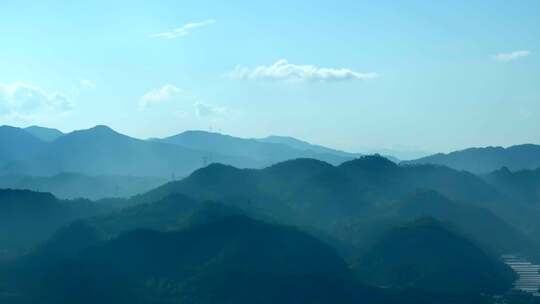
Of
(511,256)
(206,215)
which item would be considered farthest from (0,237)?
(511,256)

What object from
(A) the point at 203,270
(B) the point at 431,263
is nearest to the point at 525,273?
(B) the point at 431,263

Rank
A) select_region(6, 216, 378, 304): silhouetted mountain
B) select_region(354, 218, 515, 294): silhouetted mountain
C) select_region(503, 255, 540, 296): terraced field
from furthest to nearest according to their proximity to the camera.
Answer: select_region(503, 255, 540, 296): terraced field → select_region(354, 218, 515, 294): silhouetted mountain → select_region(6, 216, 378, 304): silhouetted mountain

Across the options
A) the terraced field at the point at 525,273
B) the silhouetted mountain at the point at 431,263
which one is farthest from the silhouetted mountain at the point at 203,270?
the terraced field at the point at 525,273

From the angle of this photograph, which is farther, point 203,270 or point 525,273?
point 525,273

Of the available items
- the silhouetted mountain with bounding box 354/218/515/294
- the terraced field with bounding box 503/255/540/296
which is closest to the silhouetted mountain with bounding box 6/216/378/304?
the silhouetted mountain with bounding box 354/218/515/294

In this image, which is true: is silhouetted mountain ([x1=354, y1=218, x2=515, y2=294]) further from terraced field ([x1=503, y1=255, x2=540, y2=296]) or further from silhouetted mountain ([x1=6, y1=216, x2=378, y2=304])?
silhouetted mountain ([x1=6, y1=216, x2=378, y2=304])

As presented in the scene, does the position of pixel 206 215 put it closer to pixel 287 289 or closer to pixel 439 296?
pixel 287 289

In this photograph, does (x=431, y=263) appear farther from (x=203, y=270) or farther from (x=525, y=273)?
(x=203, y=270)

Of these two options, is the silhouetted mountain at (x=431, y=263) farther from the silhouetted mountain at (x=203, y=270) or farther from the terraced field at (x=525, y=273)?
the silhouetted mountain at (x=203, y=270)
